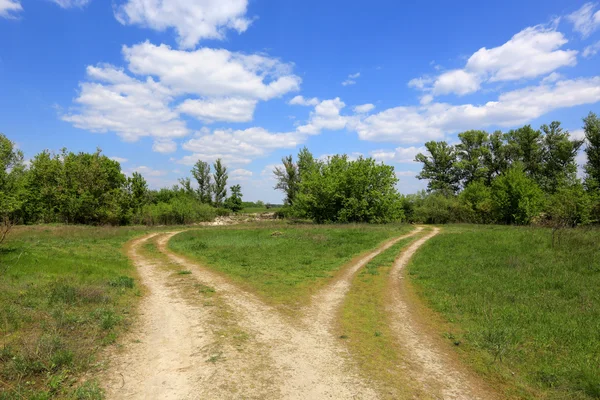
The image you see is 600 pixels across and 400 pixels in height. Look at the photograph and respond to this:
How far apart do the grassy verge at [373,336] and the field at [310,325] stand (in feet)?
0.15

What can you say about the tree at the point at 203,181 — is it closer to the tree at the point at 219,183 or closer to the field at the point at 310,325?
the tree at the point at 219,183

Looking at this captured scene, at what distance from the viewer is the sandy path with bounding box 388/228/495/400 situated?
229 inches

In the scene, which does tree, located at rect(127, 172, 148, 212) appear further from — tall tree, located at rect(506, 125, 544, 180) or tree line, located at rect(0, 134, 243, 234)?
tall tree, located at rect(506, 125, 544, 180)

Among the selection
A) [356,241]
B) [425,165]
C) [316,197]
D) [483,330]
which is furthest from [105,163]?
[425,165]

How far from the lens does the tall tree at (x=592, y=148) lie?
48.8 metres

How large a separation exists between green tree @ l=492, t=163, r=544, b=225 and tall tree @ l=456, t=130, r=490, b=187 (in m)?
19.0

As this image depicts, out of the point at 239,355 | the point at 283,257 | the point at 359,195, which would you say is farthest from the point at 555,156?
the point at 239,355

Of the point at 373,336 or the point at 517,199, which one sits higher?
the point at 517,199

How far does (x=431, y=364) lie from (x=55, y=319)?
9.12 metres

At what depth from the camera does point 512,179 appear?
157ft

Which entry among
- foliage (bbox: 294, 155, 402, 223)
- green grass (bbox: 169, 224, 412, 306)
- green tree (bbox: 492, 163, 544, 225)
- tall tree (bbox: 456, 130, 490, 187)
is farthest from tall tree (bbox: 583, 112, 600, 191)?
green grass (bbox: 169, 224, 412, 306)

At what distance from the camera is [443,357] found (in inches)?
286

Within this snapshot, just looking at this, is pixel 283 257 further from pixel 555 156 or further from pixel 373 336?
pixel 555 156

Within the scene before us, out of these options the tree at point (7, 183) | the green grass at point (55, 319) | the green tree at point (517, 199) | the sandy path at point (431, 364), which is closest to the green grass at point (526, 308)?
the sandy path at point (431, 364)
